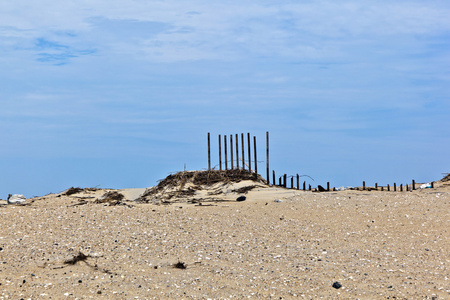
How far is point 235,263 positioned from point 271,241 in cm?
218

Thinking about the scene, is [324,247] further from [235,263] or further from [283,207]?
[283,207]

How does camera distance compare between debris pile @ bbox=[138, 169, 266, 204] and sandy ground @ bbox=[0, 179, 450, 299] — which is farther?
debris pile @ bbox=[138, 169, 266, 204]

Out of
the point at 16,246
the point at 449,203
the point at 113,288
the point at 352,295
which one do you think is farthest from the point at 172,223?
the point at 449,203

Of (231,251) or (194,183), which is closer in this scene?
(231,251)

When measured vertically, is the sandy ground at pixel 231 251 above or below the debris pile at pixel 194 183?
below

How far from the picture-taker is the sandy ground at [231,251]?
27.0 feet

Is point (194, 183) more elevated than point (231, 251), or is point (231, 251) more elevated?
point (194, 183)

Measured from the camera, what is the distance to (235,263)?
985 centimetres

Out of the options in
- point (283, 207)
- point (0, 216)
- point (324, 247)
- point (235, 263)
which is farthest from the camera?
point (283, 207)

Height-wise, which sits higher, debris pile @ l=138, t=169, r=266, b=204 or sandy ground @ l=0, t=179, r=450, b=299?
debris pile @ l=138, t=169, r=266, b=204

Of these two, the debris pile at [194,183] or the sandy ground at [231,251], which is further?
the debris pile at [194,183]

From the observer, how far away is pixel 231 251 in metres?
10.7

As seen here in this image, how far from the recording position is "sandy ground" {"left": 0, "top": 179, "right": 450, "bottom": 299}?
27.0ft

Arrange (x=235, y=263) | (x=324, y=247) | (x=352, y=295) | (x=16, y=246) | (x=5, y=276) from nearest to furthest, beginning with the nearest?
(x=352, y=295) < (x=5, y=276) < (x=235, y=263) < (x=16, y=246) < (x=324, y=247)
